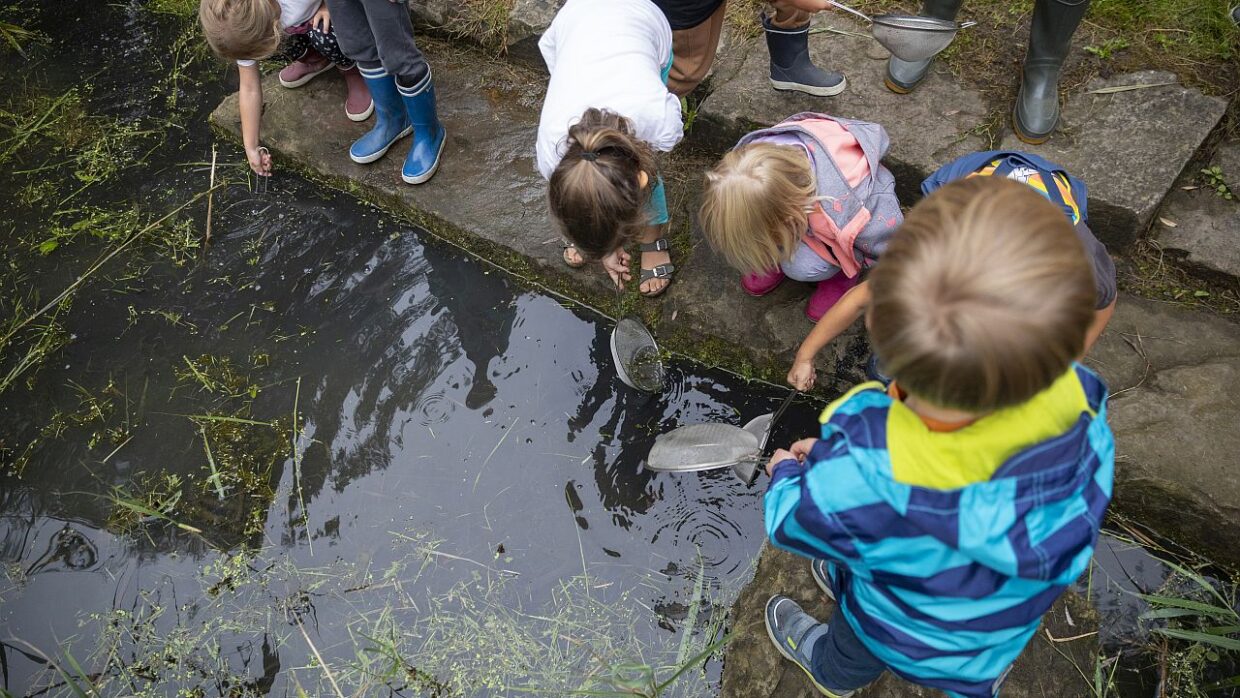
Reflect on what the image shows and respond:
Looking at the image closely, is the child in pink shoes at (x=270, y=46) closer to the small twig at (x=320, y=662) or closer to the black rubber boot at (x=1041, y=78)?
the small twig at (x=320, y=662)

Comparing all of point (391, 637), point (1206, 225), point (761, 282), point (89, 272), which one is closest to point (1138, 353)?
point (1206, 225)

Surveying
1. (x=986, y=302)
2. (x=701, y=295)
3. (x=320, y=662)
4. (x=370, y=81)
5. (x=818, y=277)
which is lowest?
(x=320, y=662)

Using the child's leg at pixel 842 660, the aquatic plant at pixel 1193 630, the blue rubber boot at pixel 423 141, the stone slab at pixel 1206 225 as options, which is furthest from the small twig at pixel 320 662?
the stone slab at pixel 1206 225

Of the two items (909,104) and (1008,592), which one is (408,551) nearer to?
(1008,592)

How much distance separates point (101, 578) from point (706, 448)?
1.79m

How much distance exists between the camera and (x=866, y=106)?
262 cm

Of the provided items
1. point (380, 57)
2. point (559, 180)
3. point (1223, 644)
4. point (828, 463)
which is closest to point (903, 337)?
point (828, 463)

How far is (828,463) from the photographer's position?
1.24 m

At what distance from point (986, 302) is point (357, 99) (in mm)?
2782

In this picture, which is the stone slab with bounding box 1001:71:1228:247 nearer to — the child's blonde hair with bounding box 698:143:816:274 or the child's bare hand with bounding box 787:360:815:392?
the child's blonde hair with bounding box 698:143:816:274

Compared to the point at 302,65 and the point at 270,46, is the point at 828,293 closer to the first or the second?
the point at 270,46

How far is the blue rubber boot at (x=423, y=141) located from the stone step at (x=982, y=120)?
3.22ft

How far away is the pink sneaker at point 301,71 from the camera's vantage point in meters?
3.16

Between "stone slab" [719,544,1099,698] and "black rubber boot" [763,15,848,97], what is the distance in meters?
1.59
